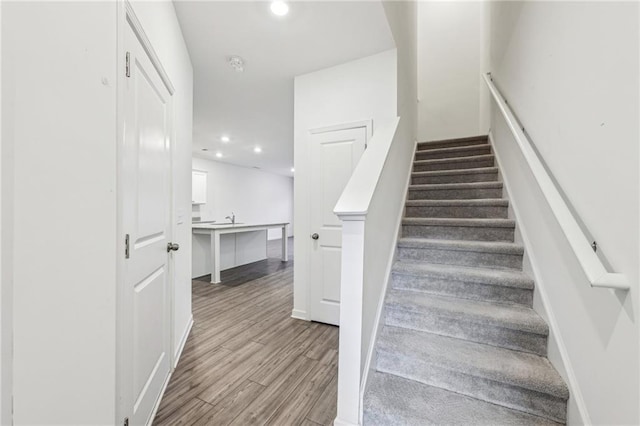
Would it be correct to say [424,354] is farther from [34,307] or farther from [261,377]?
[34,307]

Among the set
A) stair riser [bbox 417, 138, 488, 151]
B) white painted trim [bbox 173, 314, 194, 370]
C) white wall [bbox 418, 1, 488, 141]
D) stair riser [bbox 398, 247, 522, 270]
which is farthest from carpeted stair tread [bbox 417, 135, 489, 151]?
white painted trim [bbox 173, 314, 194, 370]

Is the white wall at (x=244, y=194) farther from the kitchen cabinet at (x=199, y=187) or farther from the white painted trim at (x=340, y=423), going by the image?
the white painted trim at (x=340, y=423)

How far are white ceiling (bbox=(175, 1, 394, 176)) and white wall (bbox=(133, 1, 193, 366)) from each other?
0.77ft

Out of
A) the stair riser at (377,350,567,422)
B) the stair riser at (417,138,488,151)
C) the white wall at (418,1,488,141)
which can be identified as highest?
the white wall at (418,1,488,141)

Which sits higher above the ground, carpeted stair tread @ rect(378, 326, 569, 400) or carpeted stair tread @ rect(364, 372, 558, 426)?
carpeted stair tread @ rect(378, 326, 569, 400)

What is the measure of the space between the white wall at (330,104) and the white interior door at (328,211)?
89 mm

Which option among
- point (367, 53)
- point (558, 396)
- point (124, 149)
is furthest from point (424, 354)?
point (367, 53)

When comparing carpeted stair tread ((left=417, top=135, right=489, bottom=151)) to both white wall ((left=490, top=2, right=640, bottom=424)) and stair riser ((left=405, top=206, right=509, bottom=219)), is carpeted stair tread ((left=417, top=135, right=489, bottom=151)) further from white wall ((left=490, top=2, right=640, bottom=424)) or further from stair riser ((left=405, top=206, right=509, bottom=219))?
white wall ((left=490, top=2, right=640, bottom=424))

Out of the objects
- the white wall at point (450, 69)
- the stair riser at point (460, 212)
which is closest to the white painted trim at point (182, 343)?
the stair riser at point (460, 212)

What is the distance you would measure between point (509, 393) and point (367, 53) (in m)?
2.66

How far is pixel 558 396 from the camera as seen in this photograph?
46.0 inches

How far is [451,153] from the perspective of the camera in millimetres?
3270

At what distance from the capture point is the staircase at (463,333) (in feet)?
4.04

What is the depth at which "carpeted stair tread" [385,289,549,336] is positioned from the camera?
144cm
